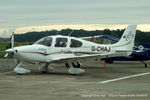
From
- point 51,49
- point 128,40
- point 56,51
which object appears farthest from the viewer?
point 128,40

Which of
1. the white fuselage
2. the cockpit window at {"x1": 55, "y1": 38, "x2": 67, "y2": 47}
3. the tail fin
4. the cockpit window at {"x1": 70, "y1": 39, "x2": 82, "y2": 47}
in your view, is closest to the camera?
the white fuselage

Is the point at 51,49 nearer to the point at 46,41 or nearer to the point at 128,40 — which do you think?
the point at 46,41

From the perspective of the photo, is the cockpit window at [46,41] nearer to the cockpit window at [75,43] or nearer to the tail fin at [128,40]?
the cockpit window at [75,43]

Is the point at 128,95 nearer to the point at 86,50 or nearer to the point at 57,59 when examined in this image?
the point at 57,59

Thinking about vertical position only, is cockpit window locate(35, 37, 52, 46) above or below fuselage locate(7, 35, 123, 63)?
above

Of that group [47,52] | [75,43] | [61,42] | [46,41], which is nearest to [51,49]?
[47,52]

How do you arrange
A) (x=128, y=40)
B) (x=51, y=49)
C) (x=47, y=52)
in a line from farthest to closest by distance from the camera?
(x=128, y=40) → (x=51, y=49) → (x=47, y=52)

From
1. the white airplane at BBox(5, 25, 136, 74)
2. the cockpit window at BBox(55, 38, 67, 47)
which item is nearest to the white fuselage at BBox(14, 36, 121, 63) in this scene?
the white airplane at BBox(5, 25, 136, 74)

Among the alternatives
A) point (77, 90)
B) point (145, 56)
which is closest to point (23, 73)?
point (77, 90)

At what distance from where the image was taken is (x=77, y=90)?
363 inches

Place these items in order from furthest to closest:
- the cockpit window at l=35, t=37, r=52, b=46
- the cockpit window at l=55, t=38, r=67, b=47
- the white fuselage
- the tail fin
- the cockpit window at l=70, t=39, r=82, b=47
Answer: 1. the tail fin
2. the cockpit window at l=70, t=39, r=82, b=47
3. the cockpit window at l=55, t=38, r=67, b=47
4. the cockpit window at l=35, t=37, r=52, b=46
5. the white fuselage

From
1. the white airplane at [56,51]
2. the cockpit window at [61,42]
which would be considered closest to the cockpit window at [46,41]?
the white airplane at [56,51]

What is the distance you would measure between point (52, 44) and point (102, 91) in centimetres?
677

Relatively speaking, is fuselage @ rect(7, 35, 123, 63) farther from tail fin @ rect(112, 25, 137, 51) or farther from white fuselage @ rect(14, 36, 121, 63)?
tail fin @ rect(112, 25, 137, 51)
